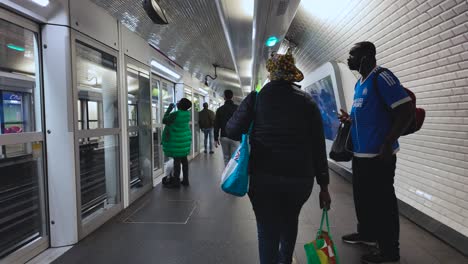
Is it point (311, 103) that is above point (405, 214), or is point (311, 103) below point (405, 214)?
above

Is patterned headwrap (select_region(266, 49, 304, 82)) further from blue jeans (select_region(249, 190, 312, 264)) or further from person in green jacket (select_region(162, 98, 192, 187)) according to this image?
person in green jacket (select_region(162, 98, 192, 187))

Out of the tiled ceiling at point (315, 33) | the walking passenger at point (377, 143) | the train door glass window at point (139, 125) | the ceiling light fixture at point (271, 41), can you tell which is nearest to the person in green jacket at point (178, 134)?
the train door glass window at point (139, 125)

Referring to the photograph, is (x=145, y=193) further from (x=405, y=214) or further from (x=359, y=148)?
(x=405, y=214)

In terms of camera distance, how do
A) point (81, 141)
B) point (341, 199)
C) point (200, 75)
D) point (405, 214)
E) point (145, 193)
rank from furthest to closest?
point (200, 75), point (145, 193), point (341, 199), point (405, 214), point (81, 141)

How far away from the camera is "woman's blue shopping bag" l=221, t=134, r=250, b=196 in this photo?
155 centimetres

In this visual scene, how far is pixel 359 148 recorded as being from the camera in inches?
91.2

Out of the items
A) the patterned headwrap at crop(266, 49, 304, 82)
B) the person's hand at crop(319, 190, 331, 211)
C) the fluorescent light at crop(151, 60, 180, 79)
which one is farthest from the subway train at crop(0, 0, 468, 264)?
the person's hand at crop(319, 190, 331, 211)

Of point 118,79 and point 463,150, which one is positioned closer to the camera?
point 463,150

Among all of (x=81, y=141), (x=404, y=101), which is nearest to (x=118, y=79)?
(x=81, y=141)

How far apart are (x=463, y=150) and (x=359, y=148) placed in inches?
43.8

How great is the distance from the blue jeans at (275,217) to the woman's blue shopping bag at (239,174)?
0.37ft

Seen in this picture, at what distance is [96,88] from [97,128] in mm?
559

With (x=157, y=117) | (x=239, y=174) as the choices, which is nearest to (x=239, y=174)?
(x=239, y=174)

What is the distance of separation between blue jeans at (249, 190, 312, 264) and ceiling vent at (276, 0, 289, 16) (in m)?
2.35
